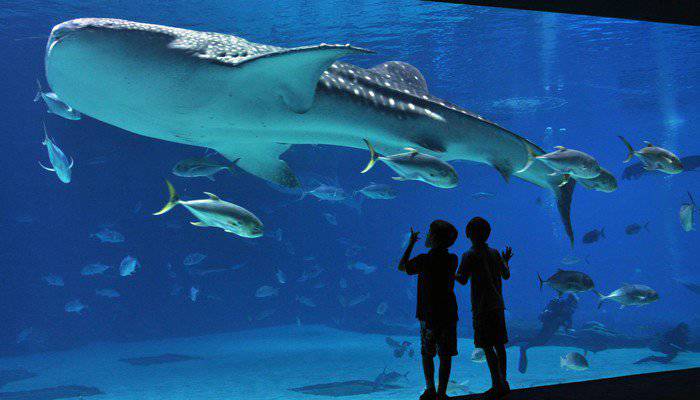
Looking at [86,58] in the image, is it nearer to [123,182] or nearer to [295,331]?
[123,182]

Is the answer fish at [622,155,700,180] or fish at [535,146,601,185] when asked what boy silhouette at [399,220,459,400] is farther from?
fish at [622,155,700,180]

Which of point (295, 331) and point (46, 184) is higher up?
point (46, 184)

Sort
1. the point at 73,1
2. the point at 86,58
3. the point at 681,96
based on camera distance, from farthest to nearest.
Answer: the point at 681,96 → the point at 73,1 → the point at 86,58

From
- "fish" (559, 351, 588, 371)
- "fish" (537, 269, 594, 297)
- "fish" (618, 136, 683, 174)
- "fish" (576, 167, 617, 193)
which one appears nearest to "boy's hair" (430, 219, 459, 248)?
"fish" (576, 167, 617, 193)

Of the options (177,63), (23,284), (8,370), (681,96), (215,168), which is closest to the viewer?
(177,63)

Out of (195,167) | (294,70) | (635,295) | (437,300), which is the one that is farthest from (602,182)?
(195,167)

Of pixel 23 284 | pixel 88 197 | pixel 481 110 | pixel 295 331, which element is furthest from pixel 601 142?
pixel 23 284

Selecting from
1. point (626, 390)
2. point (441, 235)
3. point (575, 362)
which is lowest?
point (626, 390)

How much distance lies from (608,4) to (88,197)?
2028 centimetres

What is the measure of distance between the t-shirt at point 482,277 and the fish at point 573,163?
68.8 inches

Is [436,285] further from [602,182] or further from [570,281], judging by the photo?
[570,281]

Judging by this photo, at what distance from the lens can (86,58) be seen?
2.59 meters

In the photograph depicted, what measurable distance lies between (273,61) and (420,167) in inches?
64.2

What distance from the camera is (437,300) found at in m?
2.93
